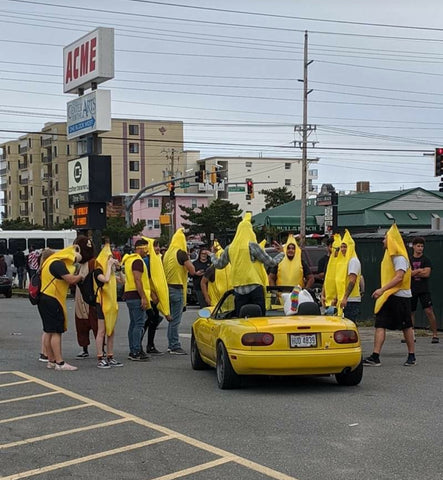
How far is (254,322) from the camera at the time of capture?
8797 mm

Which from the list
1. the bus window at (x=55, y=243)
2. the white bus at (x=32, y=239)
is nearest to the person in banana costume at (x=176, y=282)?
the white bus at (x=32, y=239)

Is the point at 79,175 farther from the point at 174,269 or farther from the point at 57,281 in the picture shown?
the point at 57,281

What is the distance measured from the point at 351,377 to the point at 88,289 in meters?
4.19

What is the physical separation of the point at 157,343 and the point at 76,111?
9.61 m

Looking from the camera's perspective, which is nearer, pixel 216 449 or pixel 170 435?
pixel 216 449

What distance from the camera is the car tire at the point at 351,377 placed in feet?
29.3

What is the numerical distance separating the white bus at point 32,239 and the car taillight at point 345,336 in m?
30.6

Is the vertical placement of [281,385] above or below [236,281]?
below

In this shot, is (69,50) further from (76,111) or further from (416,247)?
(416,247)

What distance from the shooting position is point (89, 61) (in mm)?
21359

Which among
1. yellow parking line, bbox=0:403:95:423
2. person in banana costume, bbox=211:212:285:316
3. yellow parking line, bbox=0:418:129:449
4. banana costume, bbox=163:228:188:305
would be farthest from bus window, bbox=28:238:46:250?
yellow parking line, bbox=0:418:129:449

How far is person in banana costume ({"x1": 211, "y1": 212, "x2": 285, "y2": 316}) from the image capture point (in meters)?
9.94

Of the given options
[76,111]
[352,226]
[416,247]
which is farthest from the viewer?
[352,226]

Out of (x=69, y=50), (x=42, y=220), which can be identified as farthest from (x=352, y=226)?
(x=42, y=220)
